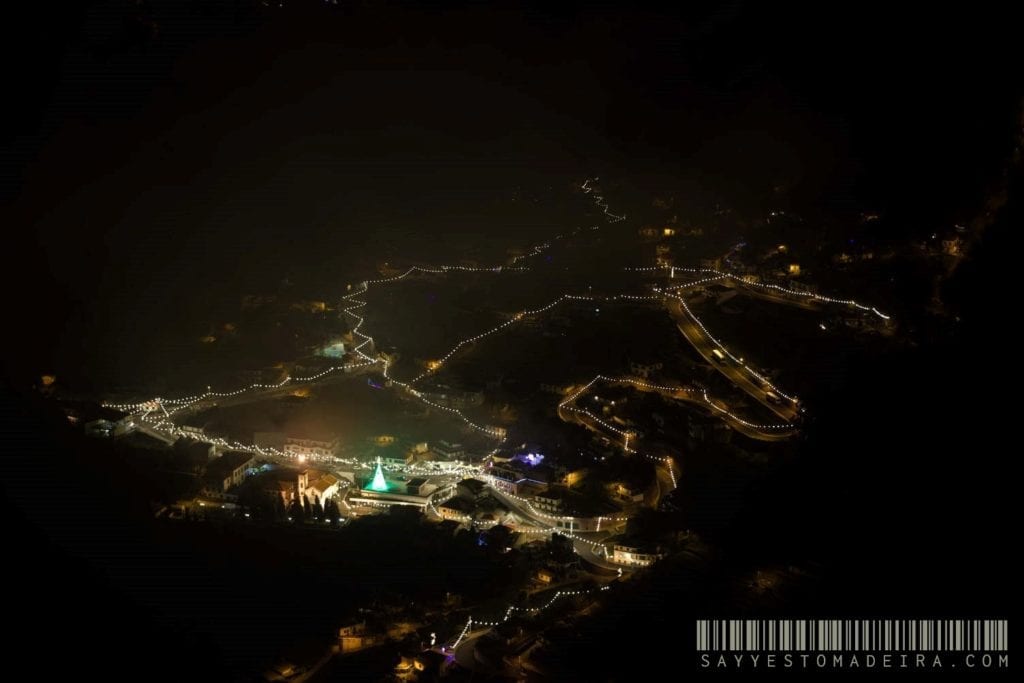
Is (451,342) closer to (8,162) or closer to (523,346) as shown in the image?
(523,346)

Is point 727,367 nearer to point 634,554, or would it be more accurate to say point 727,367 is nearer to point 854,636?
point 634,554

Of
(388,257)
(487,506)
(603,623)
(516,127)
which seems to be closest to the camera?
(603,623)

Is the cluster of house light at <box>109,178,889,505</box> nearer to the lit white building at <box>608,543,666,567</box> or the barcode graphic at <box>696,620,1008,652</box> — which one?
Result: the lit white building at <box>608,543,666,567</box>

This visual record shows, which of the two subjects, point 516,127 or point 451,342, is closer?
point 451,342

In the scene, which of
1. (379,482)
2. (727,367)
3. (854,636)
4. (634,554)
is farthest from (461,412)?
(854,636)

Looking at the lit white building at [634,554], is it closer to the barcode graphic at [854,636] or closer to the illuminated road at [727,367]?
the illuminated road at [727,367]

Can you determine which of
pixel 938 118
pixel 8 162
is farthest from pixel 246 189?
pixel 938 118

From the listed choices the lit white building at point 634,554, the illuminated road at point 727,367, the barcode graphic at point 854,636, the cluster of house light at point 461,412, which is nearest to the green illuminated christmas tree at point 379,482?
the cluster of house light at point 461,412

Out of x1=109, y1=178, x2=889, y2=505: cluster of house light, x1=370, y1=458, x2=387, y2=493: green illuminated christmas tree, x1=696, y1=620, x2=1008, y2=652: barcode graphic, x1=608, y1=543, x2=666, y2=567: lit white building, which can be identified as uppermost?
x1=109, y1=178, x2=889, y2=505: cluster of house light

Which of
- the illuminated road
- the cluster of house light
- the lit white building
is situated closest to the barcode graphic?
the lit white building
